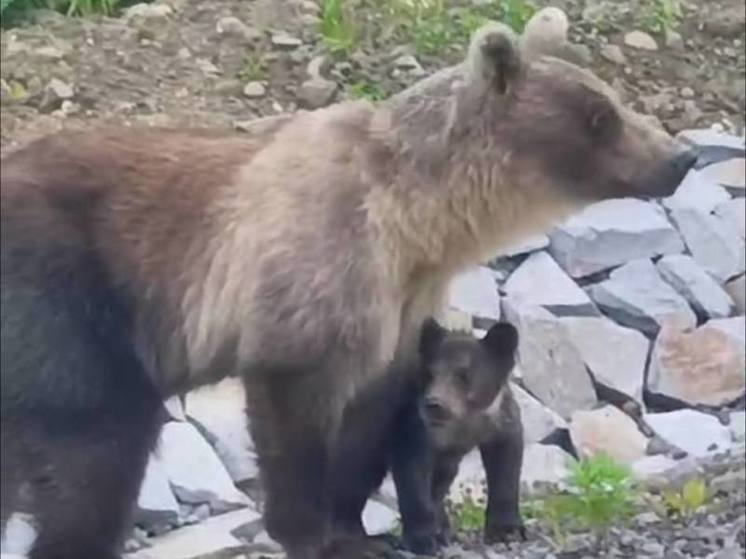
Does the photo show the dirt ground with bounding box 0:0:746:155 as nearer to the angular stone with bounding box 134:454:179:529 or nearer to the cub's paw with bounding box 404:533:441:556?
the angular stone with bounding box 134:454:179:529

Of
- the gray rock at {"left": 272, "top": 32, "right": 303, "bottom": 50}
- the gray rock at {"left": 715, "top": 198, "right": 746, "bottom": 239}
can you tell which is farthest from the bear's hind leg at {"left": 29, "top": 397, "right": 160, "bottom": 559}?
the gray rock at {"left": 715, "top": 198, "right": 746, "bottom": 239}

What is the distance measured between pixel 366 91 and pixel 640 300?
3.69ft

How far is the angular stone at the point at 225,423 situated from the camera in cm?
658

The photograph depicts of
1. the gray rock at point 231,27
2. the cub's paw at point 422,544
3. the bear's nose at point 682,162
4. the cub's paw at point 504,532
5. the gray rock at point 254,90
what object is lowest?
the cub's paw at point 504,532

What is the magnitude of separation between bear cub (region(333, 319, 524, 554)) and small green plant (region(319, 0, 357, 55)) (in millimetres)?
1959

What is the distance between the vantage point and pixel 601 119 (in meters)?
5.68

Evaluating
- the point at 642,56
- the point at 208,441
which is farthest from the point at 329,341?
the point at 642,56

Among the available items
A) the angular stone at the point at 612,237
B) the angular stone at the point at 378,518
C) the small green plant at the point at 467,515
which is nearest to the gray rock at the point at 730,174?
the angular stone at the point at 612,237

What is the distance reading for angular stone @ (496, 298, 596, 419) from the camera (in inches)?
294

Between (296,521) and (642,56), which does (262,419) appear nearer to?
(296,521)

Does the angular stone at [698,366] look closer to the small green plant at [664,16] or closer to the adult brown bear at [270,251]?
the small green plant at [664,16]

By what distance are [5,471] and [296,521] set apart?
0.66 m

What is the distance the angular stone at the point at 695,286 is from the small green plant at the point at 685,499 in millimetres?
1276

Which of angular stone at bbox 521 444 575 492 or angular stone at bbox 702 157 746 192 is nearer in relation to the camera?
angular stone at bbox 521 444 575 492
